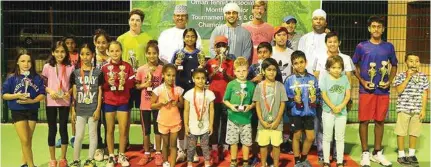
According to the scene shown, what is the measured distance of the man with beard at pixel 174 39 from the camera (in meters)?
6.52

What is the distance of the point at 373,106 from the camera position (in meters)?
6.11

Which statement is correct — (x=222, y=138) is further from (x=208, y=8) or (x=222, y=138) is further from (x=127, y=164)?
(x=208, y=8)

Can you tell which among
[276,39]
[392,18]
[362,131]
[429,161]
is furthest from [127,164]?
[392,18]

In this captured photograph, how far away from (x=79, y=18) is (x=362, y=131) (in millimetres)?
5130

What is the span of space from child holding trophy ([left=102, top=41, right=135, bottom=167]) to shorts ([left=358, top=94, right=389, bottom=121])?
2647 mm

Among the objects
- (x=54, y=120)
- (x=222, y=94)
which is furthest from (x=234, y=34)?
(x=54, y=120)

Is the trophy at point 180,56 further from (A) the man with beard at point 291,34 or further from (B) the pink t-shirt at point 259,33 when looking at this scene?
(A) the man with beard at point 291,34

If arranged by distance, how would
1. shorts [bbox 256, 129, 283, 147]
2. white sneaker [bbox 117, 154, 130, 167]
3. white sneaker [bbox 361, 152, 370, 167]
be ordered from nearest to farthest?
1. shorts [bbox 256, 129, 283, 147]
2. white sneaker [bbox 117, 154, 130, 167]
3. white sneaker [bbox 361, 152, 370, 167]

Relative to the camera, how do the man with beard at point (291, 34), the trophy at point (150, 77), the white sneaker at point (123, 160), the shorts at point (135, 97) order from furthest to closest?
1. the man with beard at point (291, 34)
2. the shorts at point (135, 97)
3. the white sneaker at point (123, 160)
4. the trophy at point (150, 77)

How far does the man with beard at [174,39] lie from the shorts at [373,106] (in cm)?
207

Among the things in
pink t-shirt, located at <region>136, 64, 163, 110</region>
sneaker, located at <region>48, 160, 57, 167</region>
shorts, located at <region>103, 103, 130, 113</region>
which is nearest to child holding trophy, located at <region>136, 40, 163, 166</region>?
pink t-shirt, located at <region>136, 64, 163, 110</region>

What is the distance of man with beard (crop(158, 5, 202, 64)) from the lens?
21.4ft

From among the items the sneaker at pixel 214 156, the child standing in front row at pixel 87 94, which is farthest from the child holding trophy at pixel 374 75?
the child standing in front row at pixel 87 94

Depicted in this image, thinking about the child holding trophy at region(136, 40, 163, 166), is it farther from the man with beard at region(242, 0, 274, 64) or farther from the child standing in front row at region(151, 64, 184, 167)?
the man with beard at region(242, 0, 274, 64)
